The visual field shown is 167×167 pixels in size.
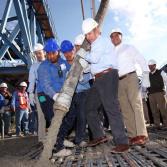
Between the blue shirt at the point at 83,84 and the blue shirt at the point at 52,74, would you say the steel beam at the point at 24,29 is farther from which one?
the blue shirt at the point at 52,74

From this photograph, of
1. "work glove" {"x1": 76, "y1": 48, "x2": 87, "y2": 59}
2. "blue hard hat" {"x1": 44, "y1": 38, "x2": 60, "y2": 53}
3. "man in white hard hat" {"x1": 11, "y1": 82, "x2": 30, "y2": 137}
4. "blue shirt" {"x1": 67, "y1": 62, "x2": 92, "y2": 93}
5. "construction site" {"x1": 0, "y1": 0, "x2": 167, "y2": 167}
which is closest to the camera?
"construction site" {"x1": 0, "y1": 0, "x2": 167, "y2": 167}

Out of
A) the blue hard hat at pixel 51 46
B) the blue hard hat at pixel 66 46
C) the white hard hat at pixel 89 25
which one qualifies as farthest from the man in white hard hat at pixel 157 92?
the white hard hat at pixel 89 25

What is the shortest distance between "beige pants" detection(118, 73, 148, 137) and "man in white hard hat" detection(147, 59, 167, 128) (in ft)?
12.8

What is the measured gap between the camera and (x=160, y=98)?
943 cm

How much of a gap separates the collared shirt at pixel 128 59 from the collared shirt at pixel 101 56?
849 millimetres

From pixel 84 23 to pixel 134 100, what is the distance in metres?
1.57

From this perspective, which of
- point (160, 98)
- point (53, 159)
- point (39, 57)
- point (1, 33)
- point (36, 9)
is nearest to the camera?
point (53, 159)

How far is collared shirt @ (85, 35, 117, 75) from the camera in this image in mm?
4629

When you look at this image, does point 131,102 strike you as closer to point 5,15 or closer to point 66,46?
point 66,46

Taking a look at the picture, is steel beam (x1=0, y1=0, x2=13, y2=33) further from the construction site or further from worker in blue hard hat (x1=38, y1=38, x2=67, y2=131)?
worker in blue hard hat (x1=38, y1=38, x2=67, y2=131)

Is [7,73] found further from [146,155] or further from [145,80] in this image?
[146,155]

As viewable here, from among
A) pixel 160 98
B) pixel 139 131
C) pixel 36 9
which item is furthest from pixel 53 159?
pixel 36 9

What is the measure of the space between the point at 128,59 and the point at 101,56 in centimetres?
108

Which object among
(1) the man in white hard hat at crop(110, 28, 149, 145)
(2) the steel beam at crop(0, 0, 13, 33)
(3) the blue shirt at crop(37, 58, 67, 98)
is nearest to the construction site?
(2) the steel beam at crop(0, 0, 13, 33)
